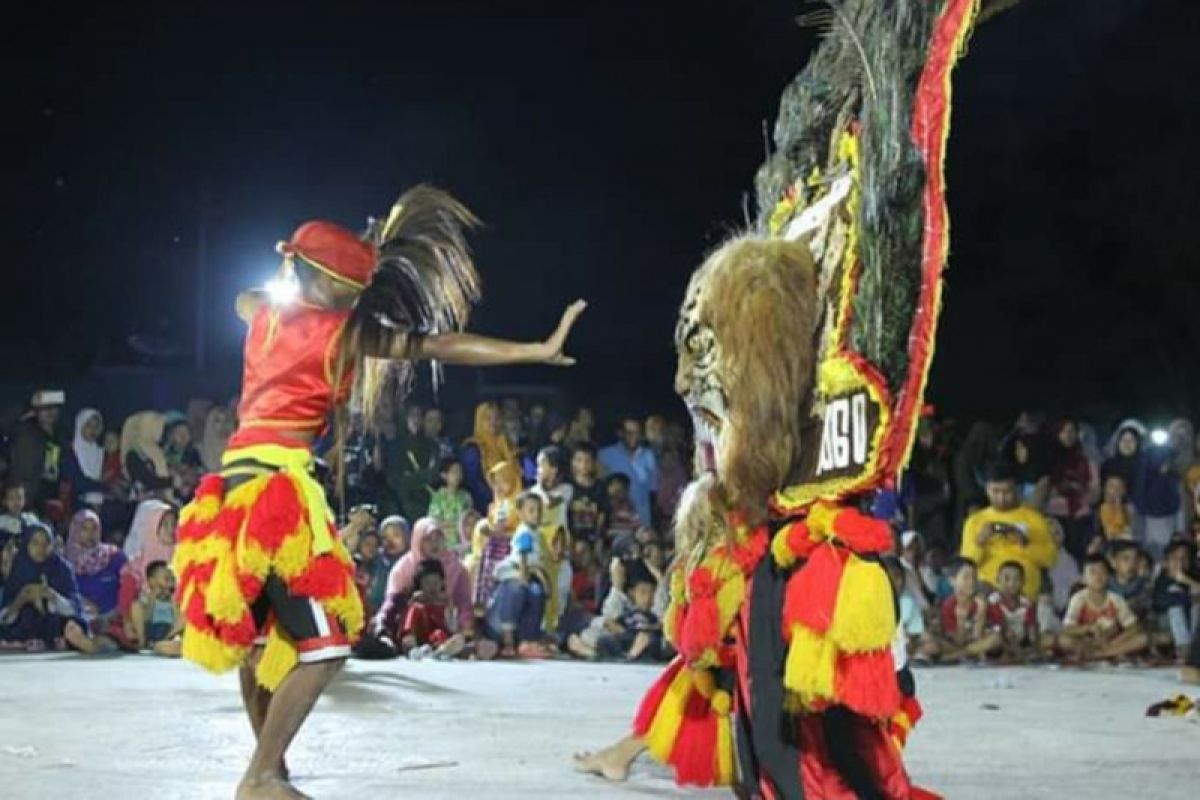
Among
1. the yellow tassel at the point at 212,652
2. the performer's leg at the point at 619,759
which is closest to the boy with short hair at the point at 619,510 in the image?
the performer's leg at the point at 619,759

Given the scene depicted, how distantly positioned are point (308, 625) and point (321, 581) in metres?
0.12

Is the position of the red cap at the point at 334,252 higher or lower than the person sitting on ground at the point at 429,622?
higher

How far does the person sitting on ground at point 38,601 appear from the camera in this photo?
10.1 m

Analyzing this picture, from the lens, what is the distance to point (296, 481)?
4562mm

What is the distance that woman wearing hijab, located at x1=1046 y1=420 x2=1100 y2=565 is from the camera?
459 inches

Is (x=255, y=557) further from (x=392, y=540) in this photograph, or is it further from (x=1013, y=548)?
(x=1013, y=548)

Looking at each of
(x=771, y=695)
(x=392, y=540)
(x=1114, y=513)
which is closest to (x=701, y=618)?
(x=771, y=695)

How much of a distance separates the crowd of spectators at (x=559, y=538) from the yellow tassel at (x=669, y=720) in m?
4.79

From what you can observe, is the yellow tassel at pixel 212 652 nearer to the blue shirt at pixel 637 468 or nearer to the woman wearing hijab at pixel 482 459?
the woman wearing hijab at pixel 482 459

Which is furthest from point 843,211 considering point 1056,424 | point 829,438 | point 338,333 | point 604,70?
point 604,70

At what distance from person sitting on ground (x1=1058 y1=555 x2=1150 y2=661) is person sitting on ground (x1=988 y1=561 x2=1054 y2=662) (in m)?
0.15

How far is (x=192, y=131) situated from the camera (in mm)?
17141

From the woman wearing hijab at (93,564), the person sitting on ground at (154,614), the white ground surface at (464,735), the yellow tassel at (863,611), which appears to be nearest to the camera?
the yellow tassel at (863,611)

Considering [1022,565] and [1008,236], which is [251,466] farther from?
[1008,236]
